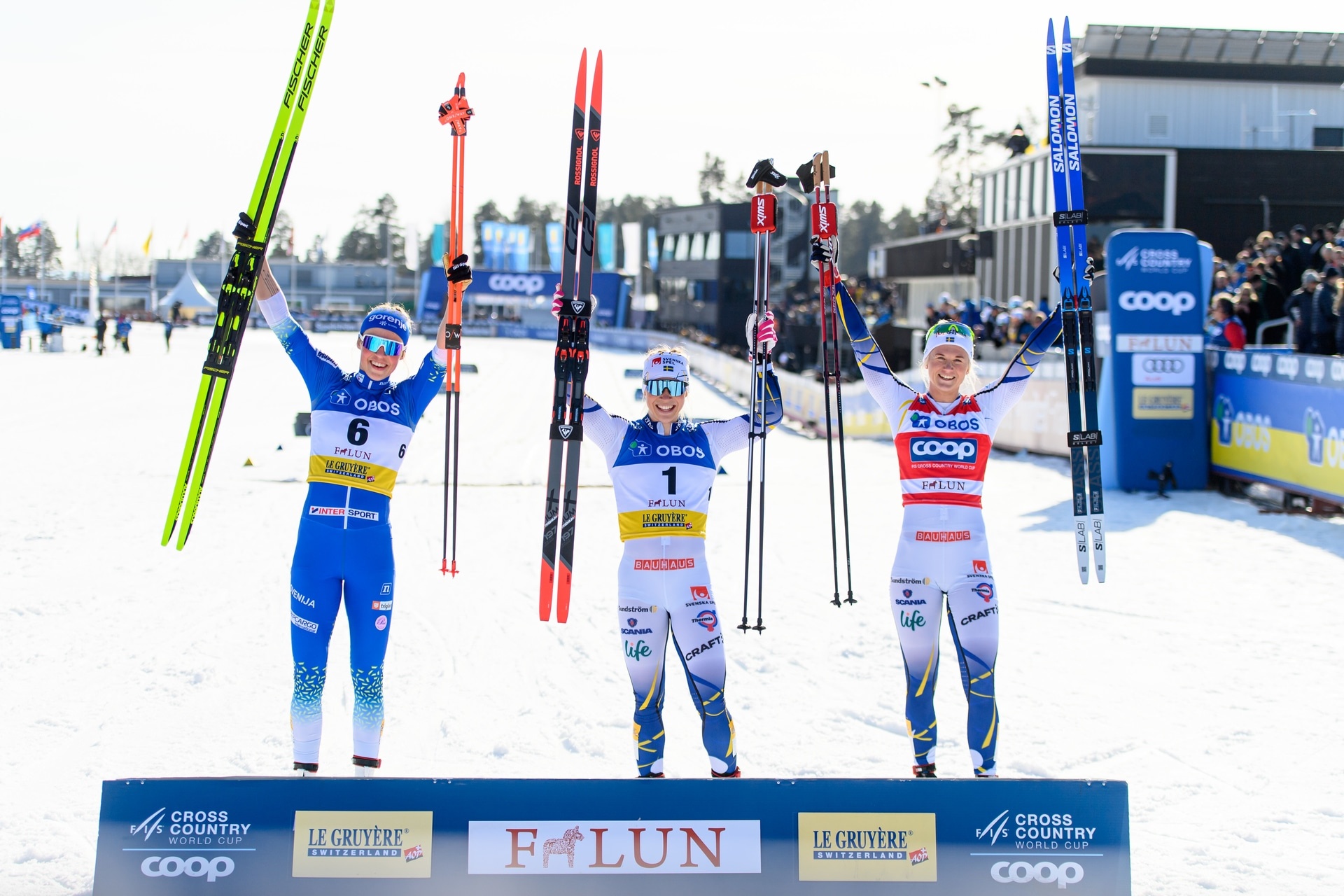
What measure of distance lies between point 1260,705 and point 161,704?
6.80 m

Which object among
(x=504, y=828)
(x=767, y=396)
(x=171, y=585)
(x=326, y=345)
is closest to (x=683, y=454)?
(x=767, y=396)

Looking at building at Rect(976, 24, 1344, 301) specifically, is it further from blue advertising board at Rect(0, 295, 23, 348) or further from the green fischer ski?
blue advertising board at Rect(0, 295, 23, 348)

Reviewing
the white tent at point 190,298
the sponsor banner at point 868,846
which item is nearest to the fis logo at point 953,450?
the sponsor banner at point 868,846

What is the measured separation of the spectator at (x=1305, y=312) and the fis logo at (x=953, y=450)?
33.0ft

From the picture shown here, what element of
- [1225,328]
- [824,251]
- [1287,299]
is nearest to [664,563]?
[824,251]

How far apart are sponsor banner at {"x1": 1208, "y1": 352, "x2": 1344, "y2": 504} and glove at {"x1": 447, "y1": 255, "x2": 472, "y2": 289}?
10.4m

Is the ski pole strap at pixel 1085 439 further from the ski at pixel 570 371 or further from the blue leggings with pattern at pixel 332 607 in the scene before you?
the blue leggings with pattern at pixel 332 607

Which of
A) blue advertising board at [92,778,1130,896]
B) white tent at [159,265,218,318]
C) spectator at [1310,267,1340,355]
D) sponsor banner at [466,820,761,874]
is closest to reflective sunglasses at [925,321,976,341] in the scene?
blue advertising board at [92,778,1130,896]

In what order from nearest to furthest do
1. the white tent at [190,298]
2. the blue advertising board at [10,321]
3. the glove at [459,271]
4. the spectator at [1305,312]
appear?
the glove at [459,271]
the spectator at [1305,312]
the blue advertising board at [10,321]
the white tent at [190,298]

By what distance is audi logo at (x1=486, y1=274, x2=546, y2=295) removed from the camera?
62375 mm

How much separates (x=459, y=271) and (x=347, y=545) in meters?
1.56

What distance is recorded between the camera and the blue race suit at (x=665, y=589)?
4531 millimetres

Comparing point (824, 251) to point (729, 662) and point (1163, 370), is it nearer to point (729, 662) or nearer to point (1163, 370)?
point (729, 662)

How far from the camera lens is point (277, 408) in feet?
76.6
